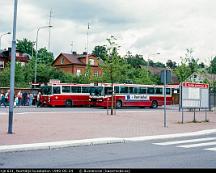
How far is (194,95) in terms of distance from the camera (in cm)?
2691

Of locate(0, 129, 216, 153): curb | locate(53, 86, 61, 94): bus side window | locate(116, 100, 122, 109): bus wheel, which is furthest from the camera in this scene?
locate(116, 100, 122, 109): bus wheel

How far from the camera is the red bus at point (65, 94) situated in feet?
154

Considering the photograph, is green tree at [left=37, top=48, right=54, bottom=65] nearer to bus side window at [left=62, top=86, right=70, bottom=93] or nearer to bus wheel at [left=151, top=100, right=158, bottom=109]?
bus wheel at [left=151, top=100, right=158, bottom=109]

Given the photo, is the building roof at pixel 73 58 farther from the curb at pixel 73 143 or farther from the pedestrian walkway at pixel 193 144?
the pedestrian walkway at pixel 193 144

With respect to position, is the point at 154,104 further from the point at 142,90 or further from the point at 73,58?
the point at 73,58

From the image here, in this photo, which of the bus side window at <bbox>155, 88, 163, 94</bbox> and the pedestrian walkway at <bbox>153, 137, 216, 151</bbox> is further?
the bus side window at <bbox>155, 88, 163, 94</bbox>

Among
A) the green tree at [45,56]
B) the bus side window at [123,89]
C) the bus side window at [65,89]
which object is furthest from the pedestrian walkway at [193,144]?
the green tree at [45,56]

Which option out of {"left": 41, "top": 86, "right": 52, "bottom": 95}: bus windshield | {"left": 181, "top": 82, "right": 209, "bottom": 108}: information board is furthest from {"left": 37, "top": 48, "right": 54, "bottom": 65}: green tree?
{"left": 181, "top": 82, "right": 209, "bottom": 108}: information board

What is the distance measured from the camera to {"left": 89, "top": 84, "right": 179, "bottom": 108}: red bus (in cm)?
4603

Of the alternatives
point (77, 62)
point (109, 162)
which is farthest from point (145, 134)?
point (77, 62)

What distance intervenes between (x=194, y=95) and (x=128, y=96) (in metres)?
21.1

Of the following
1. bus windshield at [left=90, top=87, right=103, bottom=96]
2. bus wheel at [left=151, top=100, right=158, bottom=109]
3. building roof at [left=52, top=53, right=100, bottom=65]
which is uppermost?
building roof at [left=52, top=53, right=100, bottom=65]

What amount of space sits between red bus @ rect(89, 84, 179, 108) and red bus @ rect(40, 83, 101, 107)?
4.07ft

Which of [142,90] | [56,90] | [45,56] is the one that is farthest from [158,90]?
[45,56]
